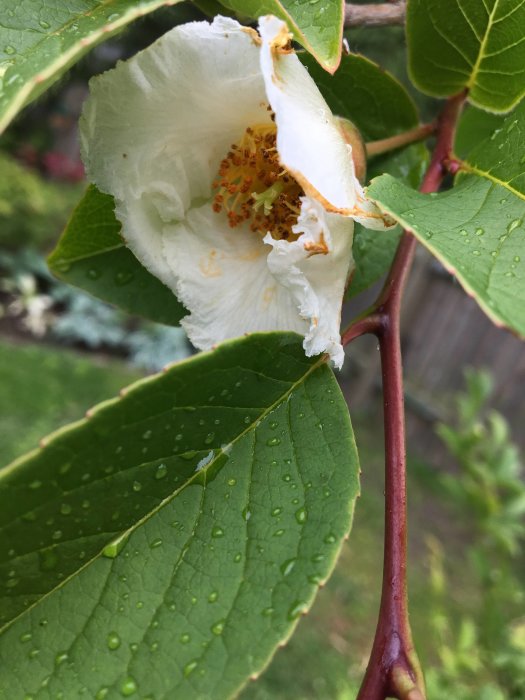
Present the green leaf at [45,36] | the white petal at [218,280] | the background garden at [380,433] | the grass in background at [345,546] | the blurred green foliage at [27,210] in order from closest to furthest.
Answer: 1. the green leaf at [45,36]
2. the white petal at [218,280]
3. the background garden at [380,433]
4. the grass in background at [345,546]
5. the blurred green foliage at [27,210]

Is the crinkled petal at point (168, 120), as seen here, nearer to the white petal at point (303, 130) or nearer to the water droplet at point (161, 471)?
the white petal at point (303, 130)

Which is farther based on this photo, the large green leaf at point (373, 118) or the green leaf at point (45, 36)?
the large green leaf at point (373, 118)

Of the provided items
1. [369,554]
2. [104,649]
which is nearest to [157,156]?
[104,649]

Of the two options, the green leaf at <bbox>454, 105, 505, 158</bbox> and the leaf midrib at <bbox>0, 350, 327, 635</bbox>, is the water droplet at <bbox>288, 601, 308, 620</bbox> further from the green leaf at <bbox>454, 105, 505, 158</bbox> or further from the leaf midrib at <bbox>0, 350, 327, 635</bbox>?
the green leaf at <bbox>454, 105, 505, 158</bbox>

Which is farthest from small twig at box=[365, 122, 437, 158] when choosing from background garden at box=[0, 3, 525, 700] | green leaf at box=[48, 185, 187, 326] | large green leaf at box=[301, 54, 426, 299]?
background garden at box=[0, 3, 525, 700]

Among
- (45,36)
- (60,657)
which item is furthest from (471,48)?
(60,657)

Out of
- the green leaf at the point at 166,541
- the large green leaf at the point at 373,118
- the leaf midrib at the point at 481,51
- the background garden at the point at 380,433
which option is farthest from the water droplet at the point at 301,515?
the background garden at the point at 380,433
